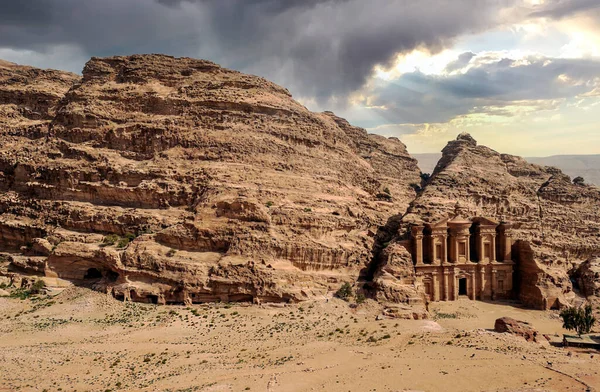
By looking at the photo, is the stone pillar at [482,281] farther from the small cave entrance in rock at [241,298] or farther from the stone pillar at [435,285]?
the small cave entrance in rock at [241,298]

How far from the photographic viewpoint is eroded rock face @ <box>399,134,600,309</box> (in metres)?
42.6

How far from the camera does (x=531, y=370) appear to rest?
25.1 meters

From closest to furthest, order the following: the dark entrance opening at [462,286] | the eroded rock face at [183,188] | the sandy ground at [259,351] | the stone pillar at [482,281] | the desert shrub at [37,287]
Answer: the sandy ground at [259,351], the desert shrub at [37,287], the eroded rock face at [183,188], the stone pillar at [482,281], the dark entrance opening at [462,286]

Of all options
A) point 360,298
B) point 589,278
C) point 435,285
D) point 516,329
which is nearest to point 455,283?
point 435,285

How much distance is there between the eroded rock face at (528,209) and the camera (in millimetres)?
42562

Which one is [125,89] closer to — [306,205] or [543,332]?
[306,205]

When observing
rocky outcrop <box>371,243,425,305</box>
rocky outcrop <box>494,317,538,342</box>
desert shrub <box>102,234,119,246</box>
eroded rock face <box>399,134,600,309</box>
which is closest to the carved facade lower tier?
eroded rock face <box>399,134,600,309</box>

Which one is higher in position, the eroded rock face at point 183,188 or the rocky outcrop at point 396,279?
the eroded rock face at point 183,188

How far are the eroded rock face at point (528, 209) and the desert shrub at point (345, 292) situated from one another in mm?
8255

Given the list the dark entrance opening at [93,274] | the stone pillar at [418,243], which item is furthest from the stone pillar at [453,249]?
the dark entrance opening at [93,274]

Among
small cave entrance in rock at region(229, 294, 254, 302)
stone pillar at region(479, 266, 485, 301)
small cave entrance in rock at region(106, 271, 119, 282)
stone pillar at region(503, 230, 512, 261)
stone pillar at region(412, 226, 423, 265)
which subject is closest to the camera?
small cave entrance in rock at region(229, 294, 254, 302)

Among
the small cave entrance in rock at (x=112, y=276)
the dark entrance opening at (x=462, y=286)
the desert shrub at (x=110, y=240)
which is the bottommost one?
the dark entrance opening at (x=462, y=286)

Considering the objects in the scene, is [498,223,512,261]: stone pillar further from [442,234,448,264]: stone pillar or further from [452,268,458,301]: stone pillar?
[442,234,448,264]: stone pillar

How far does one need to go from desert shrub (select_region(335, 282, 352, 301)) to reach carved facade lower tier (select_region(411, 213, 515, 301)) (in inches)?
295
